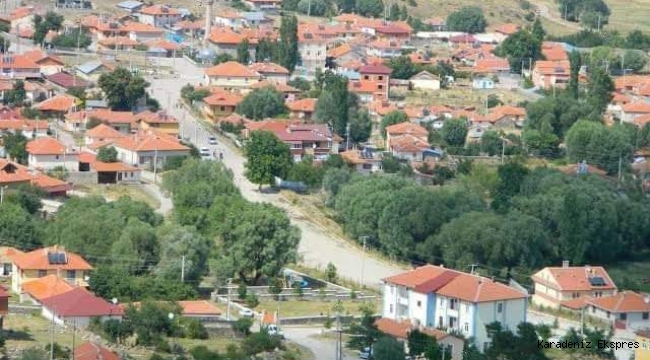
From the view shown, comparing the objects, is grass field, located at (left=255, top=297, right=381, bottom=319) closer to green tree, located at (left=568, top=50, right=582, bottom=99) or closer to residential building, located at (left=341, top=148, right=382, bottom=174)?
Result: residential building, located at (left=341, top=148, right=382, bottom=174)

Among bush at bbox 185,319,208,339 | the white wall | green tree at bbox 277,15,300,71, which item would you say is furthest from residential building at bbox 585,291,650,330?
green tree at bbox 277,15,300,71

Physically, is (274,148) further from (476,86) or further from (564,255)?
(476,86)

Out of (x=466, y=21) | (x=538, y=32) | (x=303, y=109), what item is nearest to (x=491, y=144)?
(x=303, y=109)

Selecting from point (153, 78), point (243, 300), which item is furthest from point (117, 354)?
point (153, 78)

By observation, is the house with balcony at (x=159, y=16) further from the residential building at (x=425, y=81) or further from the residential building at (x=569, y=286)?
the residential building at (x=569, y=286)

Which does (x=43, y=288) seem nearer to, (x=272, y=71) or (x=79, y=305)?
(x=79, y=305)
